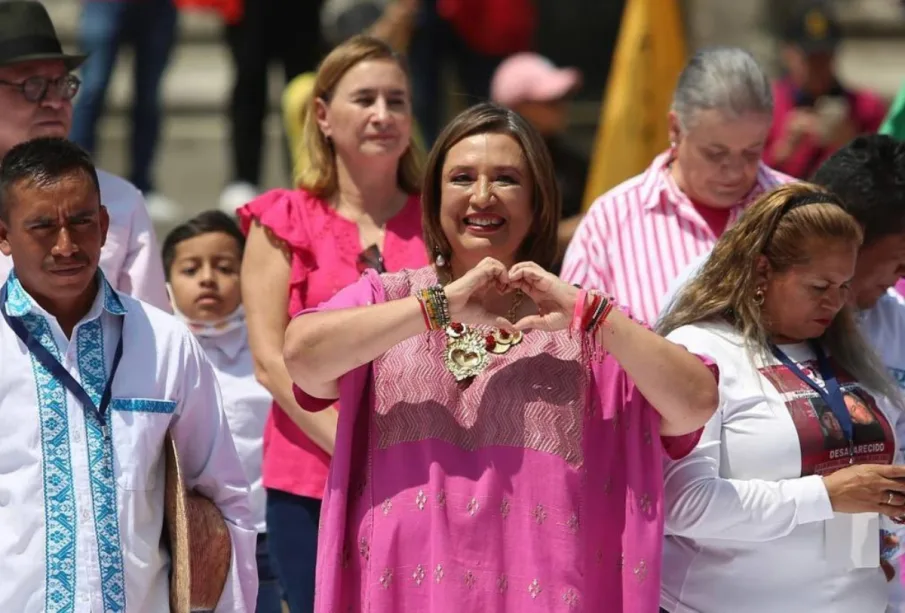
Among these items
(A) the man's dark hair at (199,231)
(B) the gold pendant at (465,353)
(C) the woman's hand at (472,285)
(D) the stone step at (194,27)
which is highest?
(D) the stone step at (194,27)

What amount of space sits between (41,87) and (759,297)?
206 cm

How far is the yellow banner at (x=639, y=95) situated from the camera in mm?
8266

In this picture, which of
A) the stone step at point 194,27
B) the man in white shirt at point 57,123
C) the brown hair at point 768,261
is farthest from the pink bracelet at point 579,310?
the stone step at point 194,27

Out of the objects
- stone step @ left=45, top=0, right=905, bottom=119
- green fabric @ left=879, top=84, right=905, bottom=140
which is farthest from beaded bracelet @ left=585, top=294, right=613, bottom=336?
stone step @ left=45, top=0, right=905, bottom=119

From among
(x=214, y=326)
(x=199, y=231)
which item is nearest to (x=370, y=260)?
(x=214, y=326)

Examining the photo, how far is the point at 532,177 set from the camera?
4.38 metres

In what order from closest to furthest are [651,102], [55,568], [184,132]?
[55,568] < [651,102] < [184,132]

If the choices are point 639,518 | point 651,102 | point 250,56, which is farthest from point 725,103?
point 250,56

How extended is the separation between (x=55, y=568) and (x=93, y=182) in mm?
900

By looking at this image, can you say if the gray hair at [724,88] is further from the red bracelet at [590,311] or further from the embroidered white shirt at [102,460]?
the embroidered white shirt at [102,460]

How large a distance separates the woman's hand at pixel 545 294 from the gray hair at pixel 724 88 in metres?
1.57

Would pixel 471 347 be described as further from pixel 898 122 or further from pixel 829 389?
pixel 898 122

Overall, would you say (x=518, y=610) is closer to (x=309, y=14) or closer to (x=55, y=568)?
(x=55, y=568)

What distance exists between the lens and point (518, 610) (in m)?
4.08
